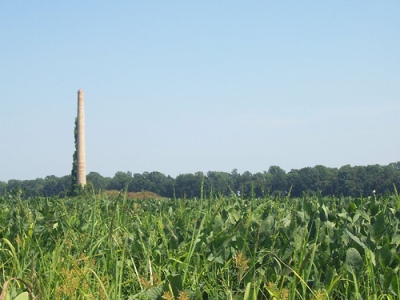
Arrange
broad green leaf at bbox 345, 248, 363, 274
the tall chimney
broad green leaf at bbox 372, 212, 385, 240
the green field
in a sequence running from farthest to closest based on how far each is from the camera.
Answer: the tall chimney < broad green leaf at bbox 372, 212, 385, 240 < broad green leaf at bbox 345, 248, 363, 274 < the green field

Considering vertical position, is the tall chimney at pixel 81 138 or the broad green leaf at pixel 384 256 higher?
the tall chimney at pixel 81 138

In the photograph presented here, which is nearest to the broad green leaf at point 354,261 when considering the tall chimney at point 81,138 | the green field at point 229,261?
the green field at point 229,261

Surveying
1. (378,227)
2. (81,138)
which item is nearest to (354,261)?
(378,227)

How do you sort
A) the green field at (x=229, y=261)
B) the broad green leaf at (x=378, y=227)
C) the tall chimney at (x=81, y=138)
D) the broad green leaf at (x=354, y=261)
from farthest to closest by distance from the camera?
the tall chimney at (x=81, y=138) < the broad green leaf at (x=378, y=227) < the broad green leaf at (x=354, y=261) < the green field at (x=229, y=261)

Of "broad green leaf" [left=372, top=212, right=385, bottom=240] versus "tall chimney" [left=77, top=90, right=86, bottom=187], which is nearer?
"broad green leaf" [left=372, top=212, right=385, bottom=240]

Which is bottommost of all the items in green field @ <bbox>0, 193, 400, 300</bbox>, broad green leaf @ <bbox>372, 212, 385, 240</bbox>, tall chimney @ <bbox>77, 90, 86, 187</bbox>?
green field @ <bbox>0, 193, 400, 300</bbox>

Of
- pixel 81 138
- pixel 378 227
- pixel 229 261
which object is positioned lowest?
pixel 229 261

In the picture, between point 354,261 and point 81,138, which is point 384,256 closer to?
point 354,261

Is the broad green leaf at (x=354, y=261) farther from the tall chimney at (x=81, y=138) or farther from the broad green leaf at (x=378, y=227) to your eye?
the tall chimney at (x=81, y=138)

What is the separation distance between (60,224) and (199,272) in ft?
4.57

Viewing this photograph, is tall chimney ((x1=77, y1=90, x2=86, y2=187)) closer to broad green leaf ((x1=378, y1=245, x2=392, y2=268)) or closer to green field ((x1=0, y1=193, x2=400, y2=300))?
green field ((x1=0, y1=193, x2=400, y2=300))

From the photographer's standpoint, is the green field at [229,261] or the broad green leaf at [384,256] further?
the broad green leaf at [384,256]

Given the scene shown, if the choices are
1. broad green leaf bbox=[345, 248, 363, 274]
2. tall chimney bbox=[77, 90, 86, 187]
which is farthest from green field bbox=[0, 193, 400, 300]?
tall chimney bbox=[77, 90, 86, 187]

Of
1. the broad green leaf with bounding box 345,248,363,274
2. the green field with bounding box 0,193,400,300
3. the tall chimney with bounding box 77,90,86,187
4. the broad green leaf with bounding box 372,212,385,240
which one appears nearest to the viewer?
the green field with bounding box 0,193,400,300
